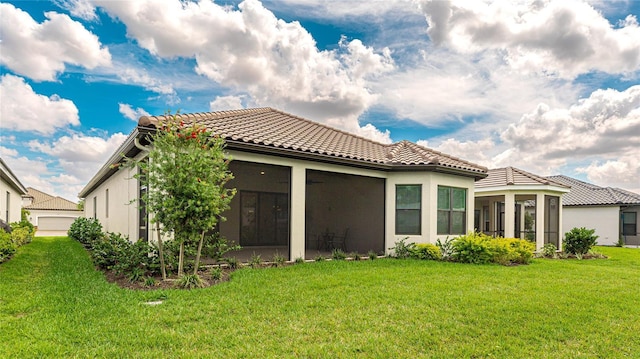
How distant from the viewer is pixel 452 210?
12.5 m

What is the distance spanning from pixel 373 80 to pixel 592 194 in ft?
66.1

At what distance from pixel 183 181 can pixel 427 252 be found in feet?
24.4

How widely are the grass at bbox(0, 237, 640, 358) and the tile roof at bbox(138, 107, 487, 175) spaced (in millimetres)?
3303

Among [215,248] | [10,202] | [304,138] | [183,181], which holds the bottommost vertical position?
[215,248]

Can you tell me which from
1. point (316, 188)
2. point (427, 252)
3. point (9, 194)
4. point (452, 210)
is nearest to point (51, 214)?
point (9, 194)

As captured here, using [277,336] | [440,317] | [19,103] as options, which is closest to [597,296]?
[440,317]

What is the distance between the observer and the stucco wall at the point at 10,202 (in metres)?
14.7

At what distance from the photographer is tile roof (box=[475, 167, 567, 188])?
50.5 feet

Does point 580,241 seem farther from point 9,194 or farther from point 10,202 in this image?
point 10,202

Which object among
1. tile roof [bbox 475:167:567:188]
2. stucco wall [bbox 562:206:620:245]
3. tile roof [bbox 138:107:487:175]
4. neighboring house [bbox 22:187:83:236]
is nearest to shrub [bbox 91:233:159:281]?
tile roof [bbox 138:107:487:175]

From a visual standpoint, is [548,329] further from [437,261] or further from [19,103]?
[19,103]

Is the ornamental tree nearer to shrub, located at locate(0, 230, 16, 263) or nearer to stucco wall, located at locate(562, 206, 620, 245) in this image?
shrub, located at locate(0, 230, 16, 263)

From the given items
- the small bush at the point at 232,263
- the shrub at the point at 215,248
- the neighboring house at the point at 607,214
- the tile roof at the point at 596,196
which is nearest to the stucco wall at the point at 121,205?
the shrub at the point at 215,248

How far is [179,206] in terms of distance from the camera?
6898 millimetres
